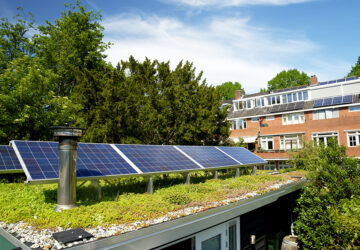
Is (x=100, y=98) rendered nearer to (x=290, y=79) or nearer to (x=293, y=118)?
(x=293, y=118)

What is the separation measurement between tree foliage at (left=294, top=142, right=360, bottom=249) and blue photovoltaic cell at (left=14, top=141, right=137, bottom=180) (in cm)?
851

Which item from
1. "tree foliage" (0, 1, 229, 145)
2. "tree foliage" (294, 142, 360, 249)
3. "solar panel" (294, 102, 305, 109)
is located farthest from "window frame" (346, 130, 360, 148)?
"tree foliage" (294, 142, 360, 249)

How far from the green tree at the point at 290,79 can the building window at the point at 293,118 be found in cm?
3295

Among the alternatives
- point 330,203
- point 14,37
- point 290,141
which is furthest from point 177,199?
point 290,141

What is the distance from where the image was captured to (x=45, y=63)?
33312 mm

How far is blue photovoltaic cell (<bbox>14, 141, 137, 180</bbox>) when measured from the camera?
725 cm

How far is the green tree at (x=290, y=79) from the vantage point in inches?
2810

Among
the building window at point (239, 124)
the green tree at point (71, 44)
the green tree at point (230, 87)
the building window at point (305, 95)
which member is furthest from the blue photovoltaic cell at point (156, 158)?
the green tree at point (230, 87)

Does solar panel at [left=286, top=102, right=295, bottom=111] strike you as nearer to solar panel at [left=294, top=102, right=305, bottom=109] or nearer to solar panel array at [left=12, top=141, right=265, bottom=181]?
solar panel at [left=294, top=102, right=305, bottom=109]

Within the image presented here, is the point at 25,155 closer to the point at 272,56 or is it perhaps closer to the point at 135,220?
the point at 135,220

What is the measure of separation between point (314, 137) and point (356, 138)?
5.27 meters

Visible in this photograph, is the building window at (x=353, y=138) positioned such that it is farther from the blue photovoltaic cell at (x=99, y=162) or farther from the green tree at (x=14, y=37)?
the green tree at (x=14, y=37)

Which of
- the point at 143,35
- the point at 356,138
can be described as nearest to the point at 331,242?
the point at 143,35

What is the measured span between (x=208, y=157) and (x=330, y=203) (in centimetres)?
609
